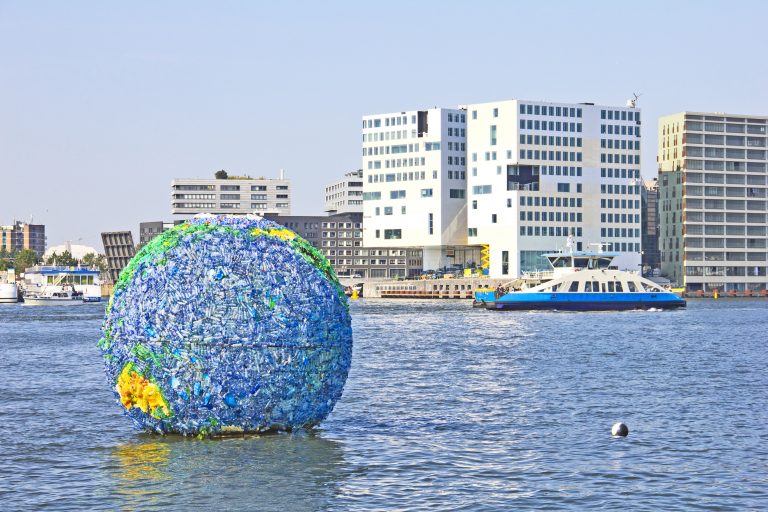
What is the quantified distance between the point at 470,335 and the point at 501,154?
380ft

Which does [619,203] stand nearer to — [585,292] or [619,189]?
[619,189]

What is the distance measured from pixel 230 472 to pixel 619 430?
9859mm

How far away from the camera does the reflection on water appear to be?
802 inches

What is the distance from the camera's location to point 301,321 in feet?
79.4

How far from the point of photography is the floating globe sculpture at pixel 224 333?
77.7 ft

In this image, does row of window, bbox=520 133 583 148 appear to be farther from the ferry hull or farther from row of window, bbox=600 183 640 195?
the ferry hull

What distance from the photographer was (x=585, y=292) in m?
118

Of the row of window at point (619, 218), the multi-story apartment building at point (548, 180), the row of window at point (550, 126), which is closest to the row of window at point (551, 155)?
the multi-story apartment building at point (548, 180)

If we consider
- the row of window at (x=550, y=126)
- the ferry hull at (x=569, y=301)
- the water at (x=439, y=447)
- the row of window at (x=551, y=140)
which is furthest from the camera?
the row of window at (x=550, y=126)

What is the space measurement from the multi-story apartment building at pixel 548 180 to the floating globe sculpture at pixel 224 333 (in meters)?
159

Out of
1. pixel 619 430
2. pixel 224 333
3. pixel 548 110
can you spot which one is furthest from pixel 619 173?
pixel 224 333

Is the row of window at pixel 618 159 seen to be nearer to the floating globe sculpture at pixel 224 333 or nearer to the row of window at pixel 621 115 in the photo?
the row of window at pixel 621 115

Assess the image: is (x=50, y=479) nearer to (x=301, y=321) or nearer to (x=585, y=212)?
(x=301, y=321)

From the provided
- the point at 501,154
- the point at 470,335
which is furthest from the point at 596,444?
the point at 501,154
